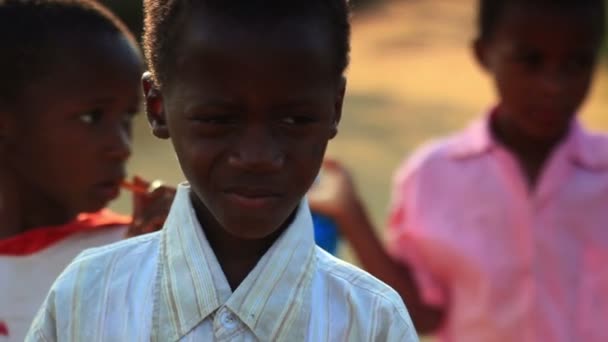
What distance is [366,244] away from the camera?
13.8 feet

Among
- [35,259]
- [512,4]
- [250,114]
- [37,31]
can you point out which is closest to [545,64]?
[512,4]

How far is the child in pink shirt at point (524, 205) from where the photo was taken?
380cm

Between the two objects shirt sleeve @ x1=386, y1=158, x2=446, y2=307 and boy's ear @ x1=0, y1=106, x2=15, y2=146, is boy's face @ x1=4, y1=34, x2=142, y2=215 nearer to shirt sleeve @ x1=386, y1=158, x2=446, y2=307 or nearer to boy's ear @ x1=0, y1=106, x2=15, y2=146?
boy's ear @ x1=0, y1=106, x2=15, y2=146

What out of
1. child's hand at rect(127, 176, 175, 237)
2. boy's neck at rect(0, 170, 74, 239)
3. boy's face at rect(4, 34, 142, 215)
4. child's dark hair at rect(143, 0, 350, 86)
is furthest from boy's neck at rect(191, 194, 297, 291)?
boy's neck at rect(0, 170, 74, 239)

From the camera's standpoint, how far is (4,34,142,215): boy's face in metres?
3.03

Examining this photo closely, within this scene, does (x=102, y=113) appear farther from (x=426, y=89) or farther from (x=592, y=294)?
(x=426, y=89)

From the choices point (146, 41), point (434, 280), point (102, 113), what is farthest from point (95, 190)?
point (434, 280)

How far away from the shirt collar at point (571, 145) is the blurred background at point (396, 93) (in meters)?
2.67

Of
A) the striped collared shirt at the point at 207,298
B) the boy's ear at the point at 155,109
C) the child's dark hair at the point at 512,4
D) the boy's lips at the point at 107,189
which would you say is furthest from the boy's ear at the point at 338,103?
the child's dark hair at the point at 512,4

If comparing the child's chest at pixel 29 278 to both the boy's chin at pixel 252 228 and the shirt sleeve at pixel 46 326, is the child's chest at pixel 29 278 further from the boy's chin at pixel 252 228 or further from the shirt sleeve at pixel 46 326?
the boy's chin at pixel 252 228

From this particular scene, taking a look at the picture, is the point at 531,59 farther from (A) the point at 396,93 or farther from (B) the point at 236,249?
(A) the point at 396,93

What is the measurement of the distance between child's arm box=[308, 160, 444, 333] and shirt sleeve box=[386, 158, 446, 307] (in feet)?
0.09

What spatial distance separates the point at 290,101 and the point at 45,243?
111 cm

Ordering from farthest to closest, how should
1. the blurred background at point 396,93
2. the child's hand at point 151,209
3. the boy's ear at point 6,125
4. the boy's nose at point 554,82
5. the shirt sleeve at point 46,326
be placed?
the blurred background at point 396,93 → the boy's nose at point 554,82 → the boy's ear at point 6,125 → the child's hand at point 151,209 → the shirt sleeve at point 46,326
